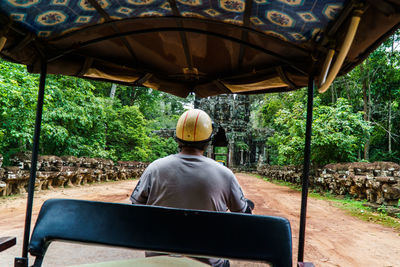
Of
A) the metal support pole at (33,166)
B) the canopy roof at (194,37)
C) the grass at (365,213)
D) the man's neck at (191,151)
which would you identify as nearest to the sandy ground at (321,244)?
the grass at (365,213)

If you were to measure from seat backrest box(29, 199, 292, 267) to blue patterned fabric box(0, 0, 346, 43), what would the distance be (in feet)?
5.26

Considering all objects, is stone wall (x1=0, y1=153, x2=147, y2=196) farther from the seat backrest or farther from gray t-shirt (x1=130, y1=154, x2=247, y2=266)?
the seat backrest

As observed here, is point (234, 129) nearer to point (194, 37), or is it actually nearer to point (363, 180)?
point (363, 180)

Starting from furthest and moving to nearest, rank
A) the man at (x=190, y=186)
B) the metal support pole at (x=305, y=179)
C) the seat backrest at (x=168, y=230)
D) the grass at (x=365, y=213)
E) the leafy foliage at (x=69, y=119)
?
1. the leafy foliage at (x=69, y=119)
2. the grass at (x=365, y=213)
3. the metal support pole at (x=305, y=179)
4. the man at (x=190, y=186)
5. the seat backrest at (x=168, y=230)

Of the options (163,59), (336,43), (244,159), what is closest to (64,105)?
(163,59)

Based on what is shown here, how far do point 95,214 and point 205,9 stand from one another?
1806mm

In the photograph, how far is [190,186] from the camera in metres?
1.86

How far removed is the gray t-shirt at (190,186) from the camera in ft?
6.06

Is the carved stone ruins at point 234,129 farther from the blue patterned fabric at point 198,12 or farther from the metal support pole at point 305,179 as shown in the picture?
the blue patterned fabric at point 198,12

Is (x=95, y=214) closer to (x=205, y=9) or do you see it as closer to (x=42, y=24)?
(x=205, y=9)

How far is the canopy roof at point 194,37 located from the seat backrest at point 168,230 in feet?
4.61

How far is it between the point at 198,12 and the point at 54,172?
9.59m

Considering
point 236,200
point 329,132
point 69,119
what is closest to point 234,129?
point 329,132

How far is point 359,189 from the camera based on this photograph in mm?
9961
